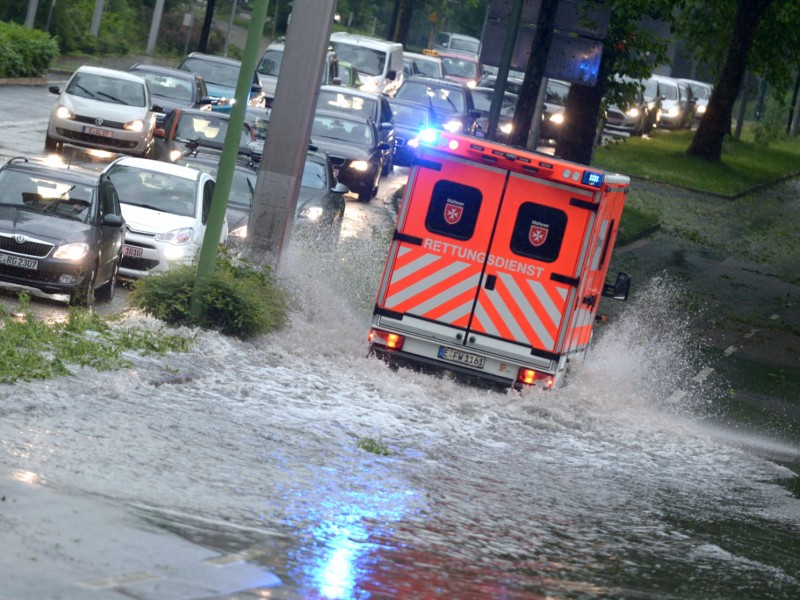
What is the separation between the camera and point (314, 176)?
24.8 m

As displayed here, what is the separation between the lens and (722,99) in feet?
153

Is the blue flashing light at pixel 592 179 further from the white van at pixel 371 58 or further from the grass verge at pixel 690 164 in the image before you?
the white van at pixel 371 58

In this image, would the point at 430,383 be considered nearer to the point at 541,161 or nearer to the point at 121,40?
the point at 541,161

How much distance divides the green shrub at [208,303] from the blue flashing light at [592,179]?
3454mm

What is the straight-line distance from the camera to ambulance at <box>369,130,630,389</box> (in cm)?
1414

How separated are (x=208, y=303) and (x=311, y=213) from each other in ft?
30.1

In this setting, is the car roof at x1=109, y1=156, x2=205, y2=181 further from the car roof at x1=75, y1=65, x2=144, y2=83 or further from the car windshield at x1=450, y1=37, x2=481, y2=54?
the car windshield at x1=450, y1=37, x2=481, y2=54

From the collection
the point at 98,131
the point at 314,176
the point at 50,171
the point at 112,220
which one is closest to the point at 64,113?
the point at 98,131

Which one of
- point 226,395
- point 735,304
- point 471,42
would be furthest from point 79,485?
point 471,42

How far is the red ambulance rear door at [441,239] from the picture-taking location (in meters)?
14.3

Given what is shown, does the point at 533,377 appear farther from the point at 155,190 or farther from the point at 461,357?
the point at 155,190

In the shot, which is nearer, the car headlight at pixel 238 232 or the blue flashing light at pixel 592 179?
the blue flashing light at pixel 592 179

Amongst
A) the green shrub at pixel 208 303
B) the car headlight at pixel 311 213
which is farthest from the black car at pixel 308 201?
the green shrub at pixel 208 303

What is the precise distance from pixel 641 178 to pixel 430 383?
97.0 feet
